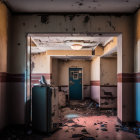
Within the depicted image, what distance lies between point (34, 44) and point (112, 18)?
359 cm

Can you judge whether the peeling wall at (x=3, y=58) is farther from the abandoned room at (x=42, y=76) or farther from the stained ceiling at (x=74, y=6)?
the stained ceiling at (x=74, y=6)

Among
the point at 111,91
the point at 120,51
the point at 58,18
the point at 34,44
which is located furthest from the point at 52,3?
the point at 111,91

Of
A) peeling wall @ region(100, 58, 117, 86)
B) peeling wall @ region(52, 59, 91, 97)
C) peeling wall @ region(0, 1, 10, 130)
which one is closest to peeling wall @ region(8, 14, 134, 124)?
peeling wall @ region(0, 1, 10, 130)

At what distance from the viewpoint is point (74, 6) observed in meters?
3.72

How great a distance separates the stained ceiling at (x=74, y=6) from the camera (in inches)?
137

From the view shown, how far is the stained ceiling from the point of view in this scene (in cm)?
349

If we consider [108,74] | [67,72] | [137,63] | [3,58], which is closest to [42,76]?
[3,58]

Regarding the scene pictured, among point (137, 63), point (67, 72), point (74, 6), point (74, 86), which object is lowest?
point (74, 86)

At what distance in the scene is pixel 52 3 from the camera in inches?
140

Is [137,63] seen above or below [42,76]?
above

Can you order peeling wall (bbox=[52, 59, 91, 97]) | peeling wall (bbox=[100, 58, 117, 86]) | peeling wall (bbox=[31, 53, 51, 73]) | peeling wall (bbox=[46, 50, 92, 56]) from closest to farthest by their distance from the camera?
peeling wall (bbox=[100, 58, 117, 86]) < peeling wall (bbox=[46, 50, 92, 56]) < peeling wall (bbox=[31, 53, 51, 73]) < peeling wall (bbox=[52, 59, 91, 97])

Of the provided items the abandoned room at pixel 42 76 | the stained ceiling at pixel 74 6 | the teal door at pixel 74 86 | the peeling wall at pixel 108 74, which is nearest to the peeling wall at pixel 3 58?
the abandoned room at pixel 42 76

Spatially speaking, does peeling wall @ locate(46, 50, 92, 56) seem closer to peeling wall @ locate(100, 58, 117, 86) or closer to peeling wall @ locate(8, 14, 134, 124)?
peeling wall @ locate(100, 58, 117, 86)

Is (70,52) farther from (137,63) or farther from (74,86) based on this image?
(137,63)
